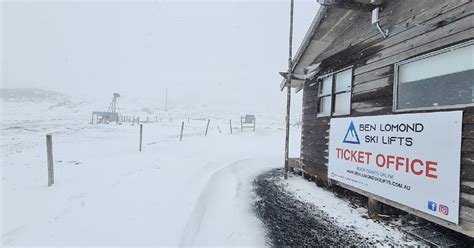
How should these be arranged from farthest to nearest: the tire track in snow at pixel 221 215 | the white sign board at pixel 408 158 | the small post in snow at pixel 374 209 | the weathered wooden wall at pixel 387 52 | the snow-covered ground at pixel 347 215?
the small post in snow at pixel 374 209
the snow-covered ground at pixel 347 215
the tire track in snow at pixel 221 215
the white sign board at pixel 408 158
the weathered wooden wall at pixel 387 52

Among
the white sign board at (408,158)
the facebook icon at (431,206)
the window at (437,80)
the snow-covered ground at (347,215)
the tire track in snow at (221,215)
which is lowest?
the snow-covered ground at (347,215)

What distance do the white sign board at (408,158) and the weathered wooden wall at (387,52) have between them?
15cm

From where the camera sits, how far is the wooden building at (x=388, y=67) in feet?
12.3

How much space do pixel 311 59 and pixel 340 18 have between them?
75.7 inches

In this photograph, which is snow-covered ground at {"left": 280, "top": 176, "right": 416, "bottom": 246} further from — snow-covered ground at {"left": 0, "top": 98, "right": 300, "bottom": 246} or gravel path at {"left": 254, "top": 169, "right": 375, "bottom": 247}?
snow-covered ground at {"left": 0, "top": 98, "right": 300, "bottom": 246}

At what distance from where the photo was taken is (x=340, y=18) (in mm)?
6512

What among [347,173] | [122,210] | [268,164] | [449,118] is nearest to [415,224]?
[347,173]

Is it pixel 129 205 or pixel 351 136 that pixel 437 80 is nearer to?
pixel 351 136

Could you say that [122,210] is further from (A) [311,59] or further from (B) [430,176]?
(A) [311,59]

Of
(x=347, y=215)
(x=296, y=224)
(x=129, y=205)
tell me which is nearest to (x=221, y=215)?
(x=296, y=224)

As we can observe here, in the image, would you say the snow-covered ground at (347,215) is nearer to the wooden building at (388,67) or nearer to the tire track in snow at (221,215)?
the wooden building at (388,67)

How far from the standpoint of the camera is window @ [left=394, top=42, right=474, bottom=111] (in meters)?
3.77

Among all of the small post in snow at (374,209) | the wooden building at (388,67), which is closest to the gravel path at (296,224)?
the small post in snow at (374,209)

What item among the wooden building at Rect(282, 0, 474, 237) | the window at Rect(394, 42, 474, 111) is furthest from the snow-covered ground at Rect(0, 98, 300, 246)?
the window at Rect(394, 42, 474, 111)
